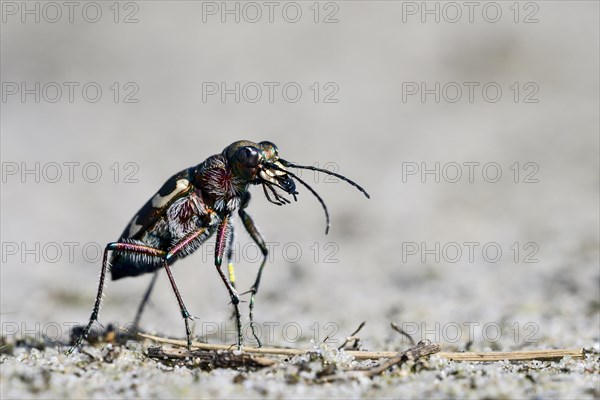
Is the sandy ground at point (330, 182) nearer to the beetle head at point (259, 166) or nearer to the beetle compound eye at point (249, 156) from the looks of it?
the beetle head at point (259, 166)

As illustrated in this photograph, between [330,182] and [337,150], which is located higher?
[337,150]

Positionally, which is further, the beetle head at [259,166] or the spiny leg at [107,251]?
the beetle head at [259,166]

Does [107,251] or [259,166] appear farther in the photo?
[259,166]


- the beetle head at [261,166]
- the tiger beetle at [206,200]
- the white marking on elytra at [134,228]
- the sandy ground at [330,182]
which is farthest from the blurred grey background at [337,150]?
the white marking on elytra at [134,228]

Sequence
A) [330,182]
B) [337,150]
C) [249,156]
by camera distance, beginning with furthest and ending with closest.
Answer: [337,150] < [330,182] < [249,156]

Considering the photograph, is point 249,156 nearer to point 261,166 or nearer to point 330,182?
point 261,166

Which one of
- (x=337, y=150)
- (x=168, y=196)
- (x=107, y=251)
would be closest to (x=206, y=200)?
(x=168, y=196)
